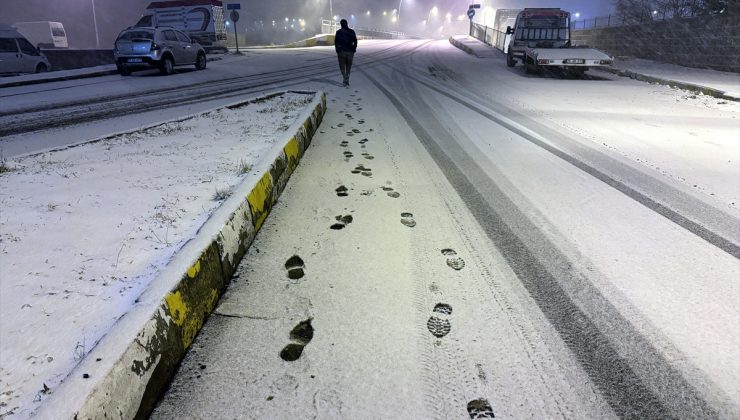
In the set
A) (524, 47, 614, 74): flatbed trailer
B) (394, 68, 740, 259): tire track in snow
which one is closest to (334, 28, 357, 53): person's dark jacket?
(394, 68, 740, 259): tire track in snow

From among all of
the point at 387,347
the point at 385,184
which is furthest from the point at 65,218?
the point at 385,184

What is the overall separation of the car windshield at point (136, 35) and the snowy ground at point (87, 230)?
31.2 feet

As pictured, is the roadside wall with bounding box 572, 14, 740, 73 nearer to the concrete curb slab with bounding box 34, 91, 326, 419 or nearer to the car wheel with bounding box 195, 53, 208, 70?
the concrete curb slab with bounding box 34, 91, 326, 419

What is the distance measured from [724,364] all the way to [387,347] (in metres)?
1.39

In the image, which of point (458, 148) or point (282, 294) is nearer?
point (282, 294)

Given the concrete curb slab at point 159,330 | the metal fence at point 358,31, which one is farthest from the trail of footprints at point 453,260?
the metal fence at point 358,31

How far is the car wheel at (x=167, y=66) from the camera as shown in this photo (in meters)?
12.2

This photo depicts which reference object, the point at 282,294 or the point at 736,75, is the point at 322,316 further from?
the point at 736,75

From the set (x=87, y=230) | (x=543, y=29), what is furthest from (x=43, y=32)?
(x=87, y=230)

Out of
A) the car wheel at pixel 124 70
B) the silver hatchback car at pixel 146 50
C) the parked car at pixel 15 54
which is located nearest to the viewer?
the silver hatchback car at pixel 146 50

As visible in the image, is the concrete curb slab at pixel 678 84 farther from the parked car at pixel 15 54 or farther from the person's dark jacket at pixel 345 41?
the parked car at pixel 15 54

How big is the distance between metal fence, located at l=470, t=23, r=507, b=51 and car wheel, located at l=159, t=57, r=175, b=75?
1613cm

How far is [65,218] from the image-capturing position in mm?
2361

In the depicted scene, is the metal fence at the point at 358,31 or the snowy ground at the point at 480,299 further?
the metal fence at the point at 358,31
